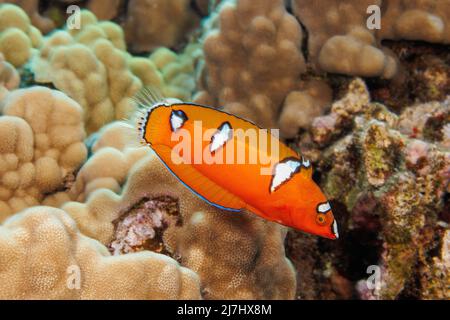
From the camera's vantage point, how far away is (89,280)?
2.34 metres

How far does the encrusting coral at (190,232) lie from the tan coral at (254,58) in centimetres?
161

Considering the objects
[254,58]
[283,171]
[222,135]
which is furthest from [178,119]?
[254,58]

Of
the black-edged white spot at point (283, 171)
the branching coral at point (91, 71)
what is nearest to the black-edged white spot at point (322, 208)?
the black-edged white spot at point (283, 171)

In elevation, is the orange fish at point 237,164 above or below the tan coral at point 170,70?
below

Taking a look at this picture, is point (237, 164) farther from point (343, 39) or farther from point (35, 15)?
point (35, 15)

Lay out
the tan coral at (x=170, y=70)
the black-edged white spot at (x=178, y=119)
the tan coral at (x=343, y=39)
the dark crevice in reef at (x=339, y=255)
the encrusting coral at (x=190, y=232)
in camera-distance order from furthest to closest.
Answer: the tan coral at (x=170, y=70) < the tan coral at (x=343, y=39) < the dark crevice in reef at (x=339, y=255) < the encrusting coral at (x=190, y=232) < the black-edged white spot at (x=178, y=119)

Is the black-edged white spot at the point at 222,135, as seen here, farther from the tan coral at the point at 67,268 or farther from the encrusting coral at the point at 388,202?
the encrusting coral at the point at 388,202

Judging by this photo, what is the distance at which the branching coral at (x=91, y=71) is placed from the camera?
4164 millimetres

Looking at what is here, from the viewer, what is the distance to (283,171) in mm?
2170

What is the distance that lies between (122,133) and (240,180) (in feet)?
5.66
